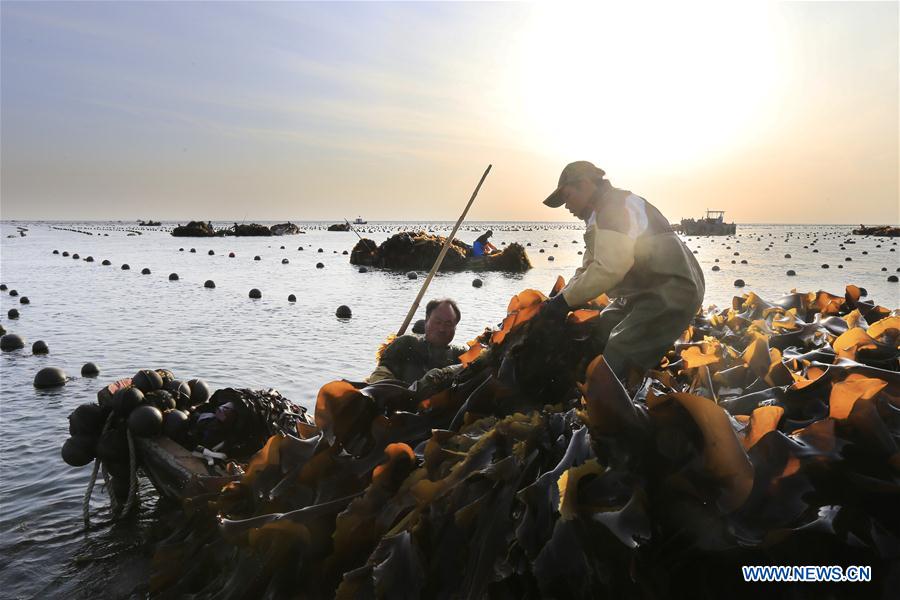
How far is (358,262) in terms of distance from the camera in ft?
105

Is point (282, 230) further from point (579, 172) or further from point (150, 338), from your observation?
point (579, 172)

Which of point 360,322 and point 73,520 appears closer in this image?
point 73,520

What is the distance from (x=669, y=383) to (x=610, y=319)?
69cm

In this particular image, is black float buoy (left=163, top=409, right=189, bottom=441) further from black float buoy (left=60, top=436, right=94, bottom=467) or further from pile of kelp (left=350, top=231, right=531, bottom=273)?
pile of kelp (left=350, top=231, right=531, bottom=273)

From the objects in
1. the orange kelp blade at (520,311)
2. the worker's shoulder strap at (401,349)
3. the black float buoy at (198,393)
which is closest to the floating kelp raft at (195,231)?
the black float buoy at (198,393)

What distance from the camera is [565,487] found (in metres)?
2.10

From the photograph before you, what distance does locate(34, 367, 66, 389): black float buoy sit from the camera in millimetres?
8469

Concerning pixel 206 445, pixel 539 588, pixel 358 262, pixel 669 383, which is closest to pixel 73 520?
pixel 206 445

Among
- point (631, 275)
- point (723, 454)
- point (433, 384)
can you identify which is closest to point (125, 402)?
point (433, 384)

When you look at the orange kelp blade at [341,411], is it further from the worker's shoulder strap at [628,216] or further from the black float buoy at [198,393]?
the black float buoy at [198,393]

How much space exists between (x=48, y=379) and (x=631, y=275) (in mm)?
8797

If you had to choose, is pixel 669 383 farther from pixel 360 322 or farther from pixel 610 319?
pixel 360 322

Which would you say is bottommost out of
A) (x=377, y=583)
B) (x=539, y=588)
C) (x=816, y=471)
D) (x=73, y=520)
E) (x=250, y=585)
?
(x=73, y=520)

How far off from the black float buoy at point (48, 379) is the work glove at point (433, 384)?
24.4ft
